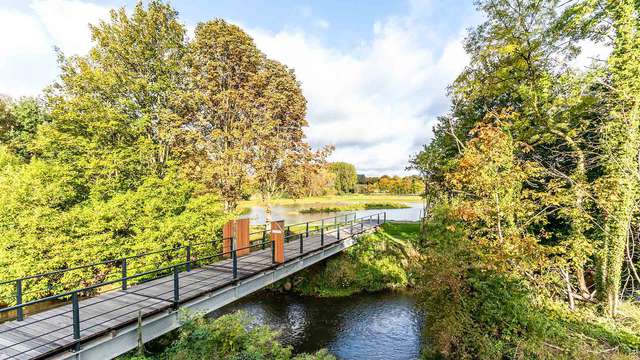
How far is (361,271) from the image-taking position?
617 inches

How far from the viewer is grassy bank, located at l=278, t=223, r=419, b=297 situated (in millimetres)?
14992

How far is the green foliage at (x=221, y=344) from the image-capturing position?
630cm

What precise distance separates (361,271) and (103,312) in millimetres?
11894

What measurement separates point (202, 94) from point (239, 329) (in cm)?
1221

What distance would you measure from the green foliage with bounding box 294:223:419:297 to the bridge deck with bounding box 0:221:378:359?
6.19 metres

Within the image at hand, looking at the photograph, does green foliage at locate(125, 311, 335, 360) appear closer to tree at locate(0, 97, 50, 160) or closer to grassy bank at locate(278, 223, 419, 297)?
grassy bank at locate(278, 223, 419, 297)

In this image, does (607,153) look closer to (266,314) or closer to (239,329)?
(239,329)

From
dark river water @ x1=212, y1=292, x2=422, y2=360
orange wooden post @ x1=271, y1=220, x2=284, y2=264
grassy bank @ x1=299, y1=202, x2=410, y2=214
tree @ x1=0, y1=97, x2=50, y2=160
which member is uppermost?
tree @ x1=0, y1=97, x2=50, y2=160

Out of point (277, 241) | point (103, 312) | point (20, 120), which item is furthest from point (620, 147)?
point (20, 120)

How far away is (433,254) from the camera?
8.64m

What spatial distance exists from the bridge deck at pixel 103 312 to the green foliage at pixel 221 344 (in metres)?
0.80

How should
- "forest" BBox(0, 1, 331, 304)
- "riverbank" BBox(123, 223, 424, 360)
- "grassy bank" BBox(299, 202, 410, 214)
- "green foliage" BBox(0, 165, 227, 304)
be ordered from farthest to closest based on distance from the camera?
"grassy bank" BBox(299, 202, 410, 214) < "forest" BBox(0, 1, 331, 304) < "green foliage" BBox(0, 165, 227, 304) < "riverbank" BBox(123, 223, 424, 360)

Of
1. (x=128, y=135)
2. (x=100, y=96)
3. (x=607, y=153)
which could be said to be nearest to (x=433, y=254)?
(x=607, y=153)

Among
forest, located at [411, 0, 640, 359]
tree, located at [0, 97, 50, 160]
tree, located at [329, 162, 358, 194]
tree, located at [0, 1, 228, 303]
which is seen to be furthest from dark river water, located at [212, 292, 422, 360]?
tree, located at [329, 162, 358, 194]
